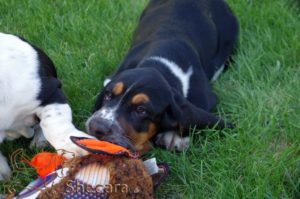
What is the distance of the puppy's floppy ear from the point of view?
3658 mm

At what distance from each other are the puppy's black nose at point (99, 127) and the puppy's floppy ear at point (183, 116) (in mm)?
475

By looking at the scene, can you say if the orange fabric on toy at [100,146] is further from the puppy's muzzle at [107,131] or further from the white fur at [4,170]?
the white fur at [4,170]

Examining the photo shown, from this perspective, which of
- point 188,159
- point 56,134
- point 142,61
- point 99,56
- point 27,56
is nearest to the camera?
point 56,134

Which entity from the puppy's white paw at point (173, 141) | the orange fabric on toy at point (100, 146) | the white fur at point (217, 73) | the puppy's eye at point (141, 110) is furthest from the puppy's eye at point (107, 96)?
the white fur at point (217, 73)

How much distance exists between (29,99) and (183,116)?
104cm

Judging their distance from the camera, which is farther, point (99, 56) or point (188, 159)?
point (99, 56)

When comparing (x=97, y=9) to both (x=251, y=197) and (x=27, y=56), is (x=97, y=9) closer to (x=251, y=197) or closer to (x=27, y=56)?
(x=27, y=56)

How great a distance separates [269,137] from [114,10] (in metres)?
2.40

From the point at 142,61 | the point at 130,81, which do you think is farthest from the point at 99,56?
the point at 130,81

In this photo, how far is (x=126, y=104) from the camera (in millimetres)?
3549

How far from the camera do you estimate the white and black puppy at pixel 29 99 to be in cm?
322

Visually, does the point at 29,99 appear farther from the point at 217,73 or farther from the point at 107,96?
the point at 217,73

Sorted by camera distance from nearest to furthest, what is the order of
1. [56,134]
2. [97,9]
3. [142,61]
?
1. [56,134]
2. [142,61]
3. [97,9]

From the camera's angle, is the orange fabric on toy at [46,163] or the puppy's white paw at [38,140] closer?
the orange fabric on toy at [46,163]
